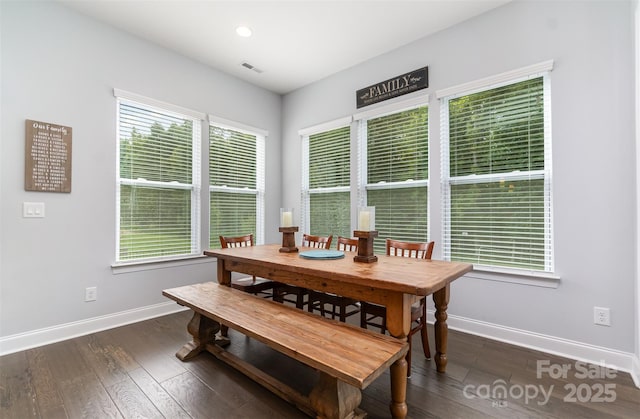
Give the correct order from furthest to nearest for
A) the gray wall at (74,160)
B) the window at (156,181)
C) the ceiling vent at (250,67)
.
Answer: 1. the ceiling vent at (250,67)
2. the window at (156,181)
3. the gray wall at (74,160)

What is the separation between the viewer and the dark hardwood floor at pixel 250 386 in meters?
1.66

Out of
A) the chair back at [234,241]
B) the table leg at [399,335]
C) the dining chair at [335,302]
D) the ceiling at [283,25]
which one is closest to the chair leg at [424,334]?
the dining chair at [335,302]

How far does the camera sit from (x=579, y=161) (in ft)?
7.44

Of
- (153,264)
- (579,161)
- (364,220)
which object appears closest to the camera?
(364,220)

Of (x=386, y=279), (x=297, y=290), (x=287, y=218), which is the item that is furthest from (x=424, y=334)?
(x=287, y=218)

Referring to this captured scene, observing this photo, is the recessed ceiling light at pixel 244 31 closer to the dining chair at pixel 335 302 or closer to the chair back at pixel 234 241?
the chair back at pixel 234 241

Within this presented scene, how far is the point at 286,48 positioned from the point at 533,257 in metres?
3.33

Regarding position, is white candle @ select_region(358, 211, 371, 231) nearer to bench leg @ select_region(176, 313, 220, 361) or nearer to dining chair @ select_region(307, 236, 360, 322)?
dining chair @ select_region(307, 236, 360, 322)

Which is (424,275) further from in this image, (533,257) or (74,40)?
(74,40)

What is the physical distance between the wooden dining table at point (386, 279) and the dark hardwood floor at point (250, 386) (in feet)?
→ 0.96

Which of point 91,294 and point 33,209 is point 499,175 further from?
point 33,209

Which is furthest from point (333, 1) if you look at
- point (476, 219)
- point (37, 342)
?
point (37, 342)

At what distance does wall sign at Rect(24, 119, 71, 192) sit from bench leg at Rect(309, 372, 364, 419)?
2.85 metres

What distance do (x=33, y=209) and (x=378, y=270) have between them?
2970 millimetres
